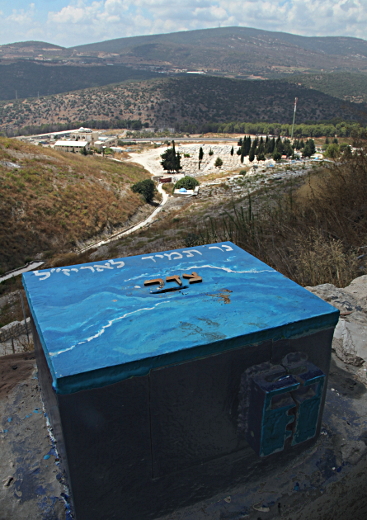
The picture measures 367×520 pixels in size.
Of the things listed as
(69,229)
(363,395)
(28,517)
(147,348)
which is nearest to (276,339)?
(147,348)

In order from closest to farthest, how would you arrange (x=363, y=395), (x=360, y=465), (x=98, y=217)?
(x=360, y=465)
(x=363, y=395)
(x=98, y=217)

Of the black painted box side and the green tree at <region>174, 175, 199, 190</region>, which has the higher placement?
the black painted box side

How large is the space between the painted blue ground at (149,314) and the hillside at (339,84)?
5217 inches

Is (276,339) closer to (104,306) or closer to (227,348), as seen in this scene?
(227,348)

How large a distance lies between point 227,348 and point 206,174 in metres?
55.4

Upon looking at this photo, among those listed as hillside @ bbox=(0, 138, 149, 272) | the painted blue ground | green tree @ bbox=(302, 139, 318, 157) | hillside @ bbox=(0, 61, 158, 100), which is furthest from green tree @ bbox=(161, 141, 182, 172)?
hillside @ bbox=(0, 61, 158, 100)

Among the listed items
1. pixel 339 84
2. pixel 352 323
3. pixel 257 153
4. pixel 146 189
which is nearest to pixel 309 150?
pixel 257 153

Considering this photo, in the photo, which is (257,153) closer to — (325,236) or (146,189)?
(146,189)

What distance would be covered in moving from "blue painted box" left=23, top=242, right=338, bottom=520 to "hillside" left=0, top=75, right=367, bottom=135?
11104 centimetres

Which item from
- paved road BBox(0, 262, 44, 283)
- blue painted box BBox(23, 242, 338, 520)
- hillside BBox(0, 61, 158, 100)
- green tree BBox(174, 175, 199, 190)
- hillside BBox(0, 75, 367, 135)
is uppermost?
hillside BBox(0, 61, 158, 100)

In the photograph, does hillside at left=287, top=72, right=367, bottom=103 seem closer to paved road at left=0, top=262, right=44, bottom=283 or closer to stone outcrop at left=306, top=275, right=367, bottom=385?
paved road at left=0, top=262, right=44, bottom=283

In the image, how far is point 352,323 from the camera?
15.8 ft

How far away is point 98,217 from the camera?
32.8 meters

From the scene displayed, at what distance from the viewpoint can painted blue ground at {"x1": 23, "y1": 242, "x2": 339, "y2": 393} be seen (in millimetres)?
2408
